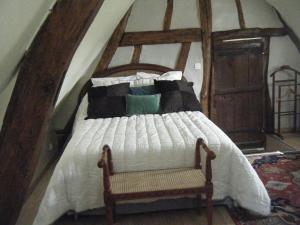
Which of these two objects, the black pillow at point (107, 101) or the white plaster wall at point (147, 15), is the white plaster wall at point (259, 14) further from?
the black pillow at point (107, 101)

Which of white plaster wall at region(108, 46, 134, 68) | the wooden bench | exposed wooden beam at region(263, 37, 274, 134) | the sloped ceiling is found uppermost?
the sloped ceiling

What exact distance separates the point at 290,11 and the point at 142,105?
2.33 metres

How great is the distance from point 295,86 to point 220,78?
123cm

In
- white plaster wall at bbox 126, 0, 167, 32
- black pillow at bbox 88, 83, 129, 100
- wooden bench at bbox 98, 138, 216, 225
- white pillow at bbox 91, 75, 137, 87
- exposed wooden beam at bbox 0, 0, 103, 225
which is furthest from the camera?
white plaster wall at bbox 126, 0, 167, 32

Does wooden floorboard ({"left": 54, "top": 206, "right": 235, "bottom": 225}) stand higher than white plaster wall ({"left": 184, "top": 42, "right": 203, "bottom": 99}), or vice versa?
white plaster wall ({"left": 184, "top": 42, "right": 203, "bottom": 99})

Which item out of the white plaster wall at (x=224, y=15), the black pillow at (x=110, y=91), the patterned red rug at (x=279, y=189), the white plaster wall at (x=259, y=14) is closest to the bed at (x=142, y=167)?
the patterned red rug at (x=279, y=189)

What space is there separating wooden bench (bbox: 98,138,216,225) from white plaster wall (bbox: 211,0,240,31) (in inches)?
100

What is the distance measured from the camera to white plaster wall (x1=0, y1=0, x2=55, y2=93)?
1.38 m

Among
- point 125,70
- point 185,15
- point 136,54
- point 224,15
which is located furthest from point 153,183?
point 224,15

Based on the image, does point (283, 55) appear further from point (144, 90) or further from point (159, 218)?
point (159, 218)

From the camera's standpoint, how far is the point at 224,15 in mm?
4383

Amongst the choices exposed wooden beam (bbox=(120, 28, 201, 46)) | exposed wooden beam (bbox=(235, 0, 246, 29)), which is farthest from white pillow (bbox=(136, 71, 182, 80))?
exposed wooden beam (bbox=(235, 0, 246, 29))

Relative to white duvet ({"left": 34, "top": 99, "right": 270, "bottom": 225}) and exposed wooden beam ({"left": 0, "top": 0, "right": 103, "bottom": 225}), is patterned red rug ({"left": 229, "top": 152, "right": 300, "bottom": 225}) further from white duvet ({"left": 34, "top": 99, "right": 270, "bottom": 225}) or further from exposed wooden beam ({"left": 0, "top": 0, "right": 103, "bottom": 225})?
exposed wooden beam ({"left": 0, "top": 0, "right": 103, "bottom": 225})

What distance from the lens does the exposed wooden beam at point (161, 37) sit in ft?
14.1
